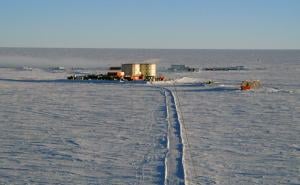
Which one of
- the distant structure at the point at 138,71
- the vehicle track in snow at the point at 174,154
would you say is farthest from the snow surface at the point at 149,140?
the distant structure at the point at 138,71

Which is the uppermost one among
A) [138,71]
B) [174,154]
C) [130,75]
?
[138,71]

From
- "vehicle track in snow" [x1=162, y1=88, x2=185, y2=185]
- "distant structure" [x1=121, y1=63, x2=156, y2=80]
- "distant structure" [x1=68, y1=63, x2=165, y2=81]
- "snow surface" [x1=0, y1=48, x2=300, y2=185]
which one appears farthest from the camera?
"distant structure" [x1=121, y1=63, x2=156, y2=80]

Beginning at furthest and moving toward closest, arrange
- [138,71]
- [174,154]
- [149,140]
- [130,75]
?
[138,71], [130,75], [149,140], [174,154]

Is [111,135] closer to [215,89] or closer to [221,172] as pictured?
[221,172]

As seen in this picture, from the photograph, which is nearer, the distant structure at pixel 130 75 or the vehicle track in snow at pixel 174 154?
the vehicle track in snow at pixel 174 154

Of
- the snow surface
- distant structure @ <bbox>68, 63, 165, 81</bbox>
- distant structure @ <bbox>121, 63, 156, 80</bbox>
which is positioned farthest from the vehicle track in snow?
distant structure @ <bbox>121, 63, 156, 80</bbox>

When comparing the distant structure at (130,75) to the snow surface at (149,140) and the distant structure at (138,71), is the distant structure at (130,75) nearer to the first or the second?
the distant structure at (138,71)

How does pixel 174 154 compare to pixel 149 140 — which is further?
pixel 149 140

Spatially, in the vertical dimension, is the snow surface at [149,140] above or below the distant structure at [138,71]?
below

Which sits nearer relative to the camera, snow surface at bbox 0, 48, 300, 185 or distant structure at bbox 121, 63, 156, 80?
snow surface at bbox 0, 48, 300, 185

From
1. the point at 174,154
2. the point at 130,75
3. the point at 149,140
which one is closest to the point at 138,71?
the point at 130,75

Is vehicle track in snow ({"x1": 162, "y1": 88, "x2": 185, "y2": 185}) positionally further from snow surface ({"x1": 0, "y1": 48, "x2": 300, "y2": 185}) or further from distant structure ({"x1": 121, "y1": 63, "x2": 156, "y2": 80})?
distant structure ({"x1": 121, "y1": 63, "x2": 156, "y2": 80})

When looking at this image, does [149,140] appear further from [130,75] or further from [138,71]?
[138,71]

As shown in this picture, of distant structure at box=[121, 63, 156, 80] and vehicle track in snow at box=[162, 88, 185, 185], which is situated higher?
distant structure at box=[121, 63, 156, 80]
